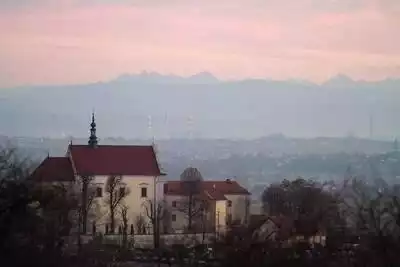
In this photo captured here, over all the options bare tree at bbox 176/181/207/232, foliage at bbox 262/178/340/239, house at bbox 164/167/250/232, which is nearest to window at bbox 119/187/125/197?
house at bbox 164/167/250/232

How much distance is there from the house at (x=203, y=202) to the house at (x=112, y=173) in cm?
153

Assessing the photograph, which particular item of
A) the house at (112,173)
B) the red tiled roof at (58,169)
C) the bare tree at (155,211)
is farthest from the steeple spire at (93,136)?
the bare tree at (155,211)

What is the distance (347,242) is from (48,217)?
623cm

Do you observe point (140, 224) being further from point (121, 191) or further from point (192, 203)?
point (192, 203)

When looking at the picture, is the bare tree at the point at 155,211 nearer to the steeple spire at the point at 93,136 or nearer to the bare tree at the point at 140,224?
the bare tree at the point at 140,224

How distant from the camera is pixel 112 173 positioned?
27516 mm

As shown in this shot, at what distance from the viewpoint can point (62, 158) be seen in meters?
27.6

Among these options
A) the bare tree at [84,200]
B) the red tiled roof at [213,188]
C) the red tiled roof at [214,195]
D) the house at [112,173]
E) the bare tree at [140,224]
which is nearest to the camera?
the bare tree at [84,200]

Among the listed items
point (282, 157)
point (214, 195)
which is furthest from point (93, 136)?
point (282, 157)

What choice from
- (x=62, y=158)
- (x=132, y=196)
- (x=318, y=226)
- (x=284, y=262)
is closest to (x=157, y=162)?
(x=132, y=196)

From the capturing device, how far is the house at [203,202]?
28.6 meters

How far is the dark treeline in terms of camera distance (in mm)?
12000

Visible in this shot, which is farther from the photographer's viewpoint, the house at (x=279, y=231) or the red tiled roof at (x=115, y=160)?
the red tiled roof at (x=115, y=160)

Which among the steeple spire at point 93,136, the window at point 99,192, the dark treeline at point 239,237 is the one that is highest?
the steeple spire at point 93,136
